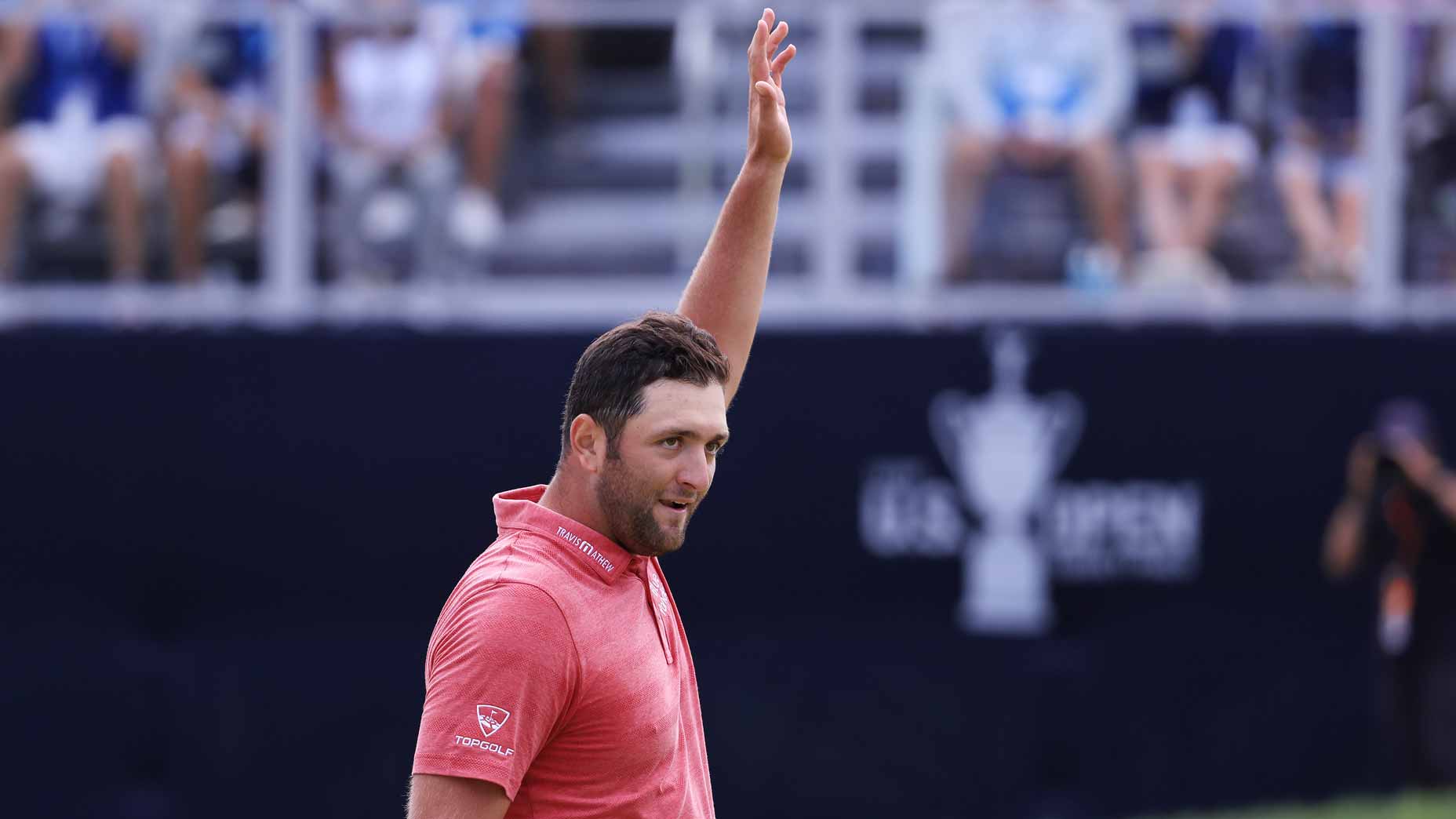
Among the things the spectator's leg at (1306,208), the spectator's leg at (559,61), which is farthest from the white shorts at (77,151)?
the spectator's leg at (1306,208)

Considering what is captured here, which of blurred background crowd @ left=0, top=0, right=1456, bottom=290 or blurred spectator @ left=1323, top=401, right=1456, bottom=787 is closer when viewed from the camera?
blurred spectator @ left=1323, top=401, right=1456, bottom=787

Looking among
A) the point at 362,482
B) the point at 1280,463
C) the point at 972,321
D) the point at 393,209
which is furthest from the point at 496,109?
the point at 1280,463

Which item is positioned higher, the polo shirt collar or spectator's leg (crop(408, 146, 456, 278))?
spectator's leg (crop(408, 146, 456, 278))

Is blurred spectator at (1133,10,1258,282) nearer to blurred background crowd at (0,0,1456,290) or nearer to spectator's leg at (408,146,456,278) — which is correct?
blurred background crowd at (0,0,1456,290)

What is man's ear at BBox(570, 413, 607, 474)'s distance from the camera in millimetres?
2811

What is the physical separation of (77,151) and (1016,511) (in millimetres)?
4348

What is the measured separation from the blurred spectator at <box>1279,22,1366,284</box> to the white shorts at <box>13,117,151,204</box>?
4942mm

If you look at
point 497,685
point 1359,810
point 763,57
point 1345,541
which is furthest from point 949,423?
point 497,685

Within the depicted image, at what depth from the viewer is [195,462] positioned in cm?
804

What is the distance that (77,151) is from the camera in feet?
27.3

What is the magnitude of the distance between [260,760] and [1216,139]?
4821mm

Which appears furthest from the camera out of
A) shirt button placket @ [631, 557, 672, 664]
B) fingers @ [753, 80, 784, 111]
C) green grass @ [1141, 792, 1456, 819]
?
green grass @ [1141, 792, 1456, 819]

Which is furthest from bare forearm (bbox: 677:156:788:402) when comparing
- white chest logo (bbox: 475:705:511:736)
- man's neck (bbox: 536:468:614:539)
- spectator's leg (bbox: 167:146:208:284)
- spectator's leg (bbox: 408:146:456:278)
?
spectator's leg (bbox: 167:146:208:284)

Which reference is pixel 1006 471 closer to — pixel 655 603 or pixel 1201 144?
pixel 1201 144
